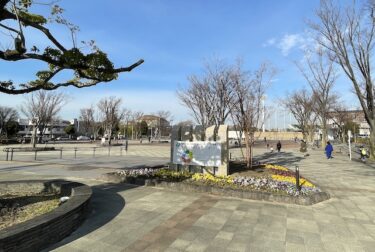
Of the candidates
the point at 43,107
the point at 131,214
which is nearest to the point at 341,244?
the point at 131,214

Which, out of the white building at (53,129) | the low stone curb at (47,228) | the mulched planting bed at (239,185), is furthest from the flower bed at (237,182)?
the white building at (53,129)

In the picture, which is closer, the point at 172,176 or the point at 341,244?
the point at 341,244

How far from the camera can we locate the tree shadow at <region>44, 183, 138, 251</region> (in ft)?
15.9

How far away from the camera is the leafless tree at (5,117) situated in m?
52.1

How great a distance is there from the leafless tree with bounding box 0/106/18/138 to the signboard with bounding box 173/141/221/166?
53.1 metres

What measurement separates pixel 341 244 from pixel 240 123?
9.28 m

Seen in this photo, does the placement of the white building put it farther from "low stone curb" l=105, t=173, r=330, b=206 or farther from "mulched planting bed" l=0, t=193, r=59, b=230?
"mulched planting bed" l=0, t=193, r=59, b=230

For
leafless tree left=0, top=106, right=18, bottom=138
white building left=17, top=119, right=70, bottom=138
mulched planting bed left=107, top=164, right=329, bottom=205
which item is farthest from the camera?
white building left=17, top=119, right=70, bottom=138

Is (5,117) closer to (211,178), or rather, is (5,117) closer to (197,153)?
(197,153)

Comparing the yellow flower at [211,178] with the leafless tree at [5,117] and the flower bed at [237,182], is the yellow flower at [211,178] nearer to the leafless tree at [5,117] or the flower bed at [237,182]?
the flower bed at [237,182]

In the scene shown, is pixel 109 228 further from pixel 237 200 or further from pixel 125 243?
pixel 237 200

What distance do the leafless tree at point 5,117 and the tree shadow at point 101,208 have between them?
53817mm

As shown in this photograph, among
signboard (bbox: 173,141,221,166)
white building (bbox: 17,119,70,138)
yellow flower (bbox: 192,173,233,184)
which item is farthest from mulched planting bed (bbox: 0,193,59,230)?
white building (bbox: 17,119,70,138)

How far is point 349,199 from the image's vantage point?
7.81 m
